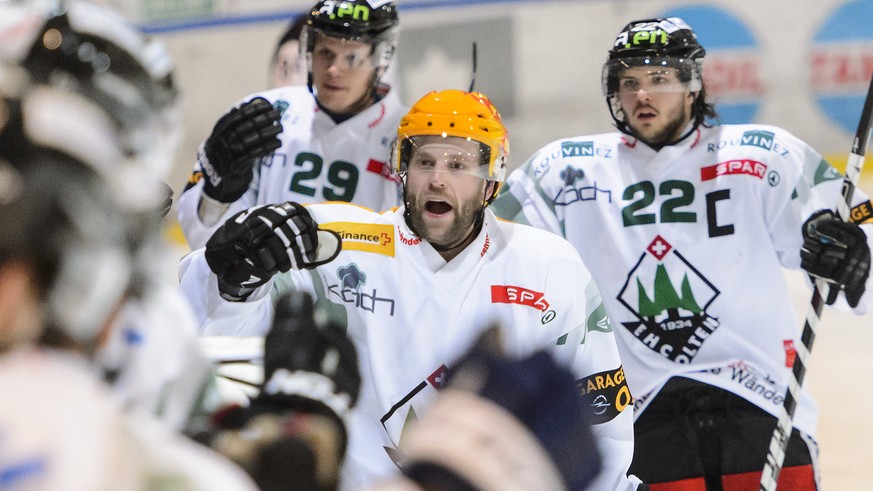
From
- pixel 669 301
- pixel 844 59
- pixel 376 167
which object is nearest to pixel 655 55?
pixel 669 301

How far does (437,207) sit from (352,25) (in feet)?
3.53

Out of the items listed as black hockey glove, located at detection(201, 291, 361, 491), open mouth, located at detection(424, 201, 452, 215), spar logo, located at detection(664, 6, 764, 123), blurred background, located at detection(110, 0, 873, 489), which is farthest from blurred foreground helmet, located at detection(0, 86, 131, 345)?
spar logo, located at detection(664, 6, 764, 123)

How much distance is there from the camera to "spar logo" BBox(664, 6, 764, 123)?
261 inches

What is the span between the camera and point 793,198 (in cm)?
317

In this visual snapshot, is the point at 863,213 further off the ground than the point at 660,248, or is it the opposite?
the point at 863,213

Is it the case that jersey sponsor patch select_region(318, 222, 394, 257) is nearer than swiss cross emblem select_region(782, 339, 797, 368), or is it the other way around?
jersey sponsor patch select_region(318, 222, 394, 257)

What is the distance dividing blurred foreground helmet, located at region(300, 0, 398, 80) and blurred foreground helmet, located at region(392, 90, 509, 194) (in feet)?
2.85

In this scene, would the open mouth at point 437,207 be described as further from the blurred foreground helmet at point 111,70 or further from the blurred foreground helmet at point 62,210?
the blurred foreground helmet at point 62,210

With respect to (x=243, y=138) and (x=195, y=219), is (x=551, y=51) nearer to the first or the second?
(x=195, y=219)

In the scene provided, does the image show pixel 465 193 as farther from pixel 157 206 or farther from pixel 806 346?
pixel 157 206

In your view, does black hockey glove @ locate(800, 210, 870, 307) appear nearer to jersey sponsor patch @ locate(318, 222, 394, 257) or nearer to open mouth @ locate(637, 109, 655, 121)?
open mouth @ locate(637, 109, 655, 121)

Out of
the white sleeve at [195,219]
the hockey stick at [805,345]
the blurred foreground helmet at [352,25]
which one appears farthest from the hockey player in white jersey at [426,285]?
the blurred foreground helmet at [352,25]

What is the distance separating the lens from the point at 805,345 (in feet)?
9.73

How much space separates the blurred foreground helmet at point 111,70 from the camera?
1.96 ft
